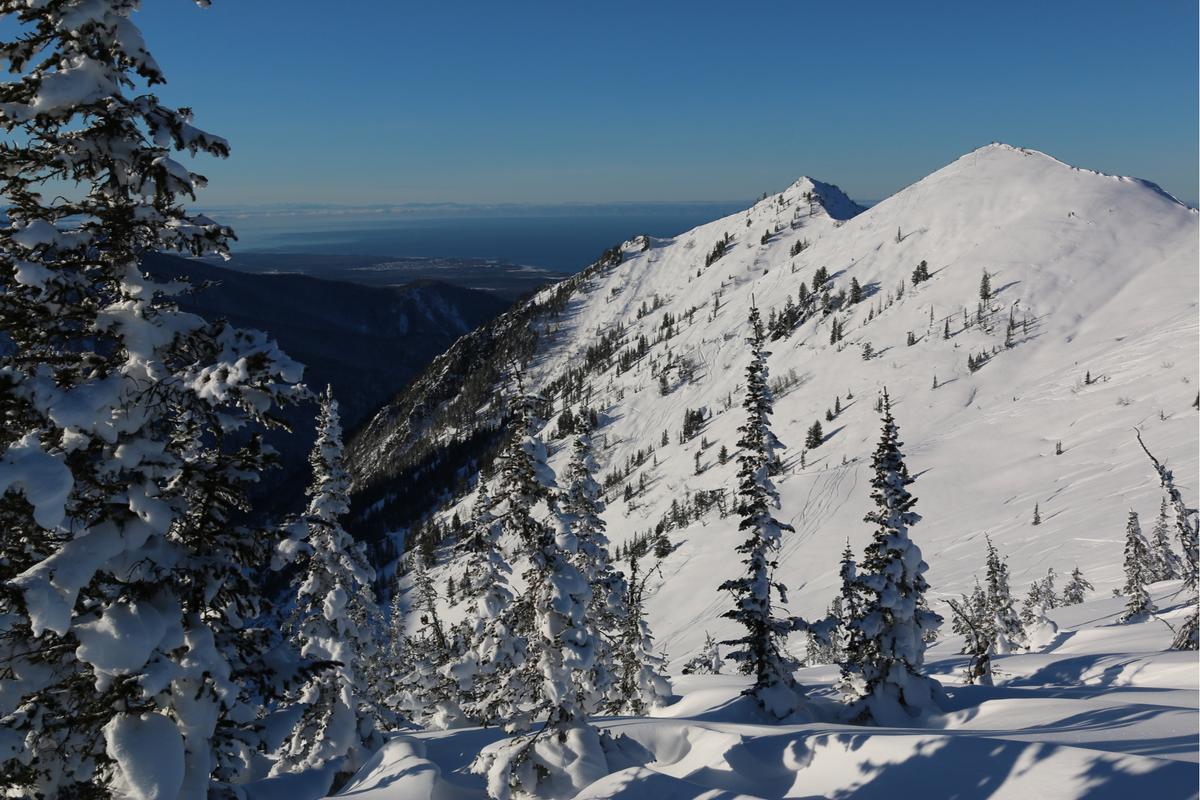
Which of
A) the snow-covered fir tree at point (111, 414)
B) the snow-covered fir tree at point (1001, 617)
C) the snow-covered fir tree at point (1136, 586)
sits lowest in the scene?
the snow-covered fir tree at point (1001, 617)

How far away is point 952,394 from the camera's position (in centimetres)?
10719

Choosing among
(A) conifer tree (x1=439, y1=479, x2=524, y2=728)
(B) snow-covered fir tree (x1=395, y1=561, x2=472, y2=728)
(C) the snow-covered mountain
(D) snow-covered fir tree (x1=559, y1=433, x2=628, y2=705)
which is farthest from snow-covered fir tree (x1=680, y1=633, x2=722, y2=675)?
(A) conifer tree (x1=439, y1=479, x2=524, y2=728)

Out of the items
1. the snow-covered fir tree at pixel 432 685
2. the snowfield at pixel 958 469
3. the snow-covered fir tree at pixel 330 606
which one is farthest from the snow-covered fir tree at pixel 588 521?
the snow-covered fir tree at pixel 432 685

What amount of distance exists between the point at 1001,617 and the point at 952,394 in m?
74.4

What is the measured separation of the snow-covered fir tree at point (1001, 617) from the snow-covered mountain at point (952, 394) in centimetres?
1082

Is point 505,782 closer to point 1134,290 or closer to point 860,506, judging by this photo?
point 860,506

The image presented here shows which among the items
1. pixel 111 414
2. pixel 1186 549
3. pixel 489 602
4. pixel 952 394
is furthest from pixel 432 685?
pixel 952 394

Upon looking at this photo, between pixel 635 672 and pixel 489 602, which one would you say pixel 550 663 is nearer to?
pixel 489 602

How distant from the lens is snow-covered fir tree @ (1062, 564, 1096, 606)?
163 feet

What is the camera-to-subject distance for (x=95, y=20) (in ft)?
19.6

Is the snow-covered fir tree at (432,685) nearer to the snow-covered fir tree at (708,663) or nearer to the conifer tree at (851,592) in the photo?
the snow-covered fir tree at (708,663)

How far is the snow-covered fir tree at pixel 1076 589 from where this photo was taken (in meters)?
49.6

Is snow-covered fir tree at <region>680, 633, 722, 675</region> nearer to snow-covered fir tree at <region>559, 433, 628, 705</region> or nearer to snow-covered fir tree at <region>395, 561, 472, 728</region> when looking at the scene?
snow-covered fir tree at <region>395, 561, 472, 728</region>

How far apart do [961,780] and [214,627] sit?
454 inches
